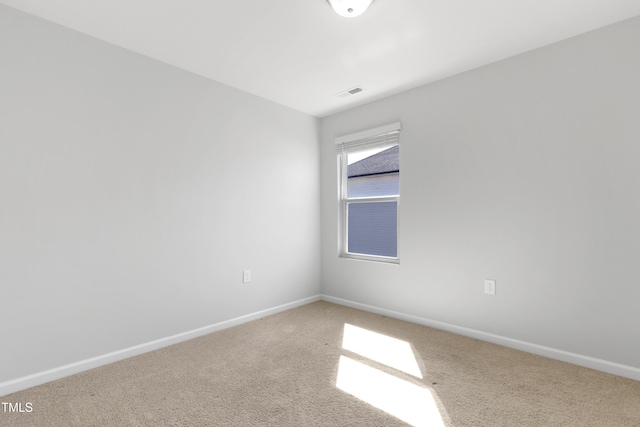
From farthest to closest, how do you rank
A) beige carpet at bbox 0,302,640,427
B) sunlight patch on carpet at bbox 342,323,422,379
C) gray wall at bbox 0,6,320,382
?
sunlight patch on carpet at bbox 342,323,422,379, gray wall at bbox 0,6,320,382, beige carpet at bbox 0,302,640,427

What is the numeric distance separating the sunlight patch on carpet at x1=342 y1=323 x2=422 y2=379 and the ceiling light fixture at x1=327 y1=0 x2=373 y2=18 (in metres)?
2.29

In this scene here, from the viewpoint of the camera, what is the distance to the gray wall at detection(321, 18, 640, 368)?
195cm

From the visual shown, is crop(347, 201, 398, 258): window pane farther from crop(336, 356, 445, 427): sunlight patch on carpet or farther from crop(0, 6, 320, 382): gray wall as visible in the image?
crop(336, 356, 445, 427): sunlight patch on carpet

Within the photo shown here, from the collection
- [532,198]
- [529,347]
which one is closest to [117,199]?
[532,198]

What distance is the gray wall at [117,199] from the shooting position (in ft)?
6.00

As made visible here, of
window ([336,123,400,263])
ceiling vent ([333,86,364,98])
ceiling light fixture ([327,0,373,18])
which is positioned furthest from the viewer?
window ([336,123,400,263])

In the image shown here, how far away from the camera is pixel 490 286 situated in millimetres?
2473

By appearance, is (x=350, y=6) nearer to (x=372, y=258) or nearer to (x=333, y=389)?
(x=333, y=389)

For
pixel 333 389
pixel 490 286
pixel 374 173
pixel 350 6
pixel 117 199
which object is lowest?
pixel 333 389

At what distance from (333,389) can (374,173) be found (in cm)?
222

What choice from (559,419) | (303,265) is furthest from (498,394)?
(303,265)

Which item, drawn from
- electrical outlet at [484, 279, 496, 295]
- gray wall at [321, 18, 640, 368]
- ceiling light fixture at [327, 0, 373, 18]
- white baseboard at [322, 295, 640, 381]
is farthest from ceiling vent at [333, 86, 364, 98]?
white baseboard at [322, 295, 640, 381]

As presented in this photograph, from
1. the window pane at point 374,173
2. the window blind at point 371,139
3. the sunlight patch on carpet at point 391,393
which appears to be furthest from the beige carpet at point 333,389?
the window blind at point 371,139

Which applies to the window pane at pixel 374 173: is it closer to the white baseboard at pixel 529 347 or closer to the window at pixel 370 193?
the window at pixel 370 193
